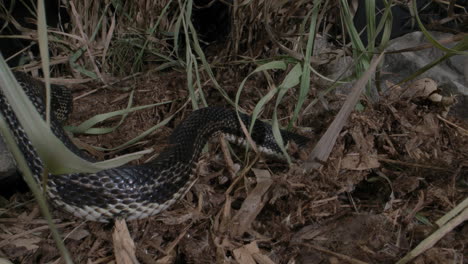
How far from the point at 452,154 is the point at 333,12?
176 centimetres

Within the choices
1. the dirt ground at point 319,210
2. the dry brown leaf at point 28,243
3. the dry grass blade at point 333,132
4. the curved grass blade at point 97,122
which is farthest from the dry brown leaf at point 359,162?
the dry brown leaf at point 28,243

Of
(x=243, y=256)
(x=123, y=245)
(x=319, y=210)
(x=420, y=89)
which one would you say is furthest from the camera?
(x=420, y=89)

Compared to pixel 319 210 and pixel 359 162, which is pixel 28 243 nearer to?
pixel 319 210

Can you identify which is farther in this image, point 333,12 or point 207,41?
point 207,41

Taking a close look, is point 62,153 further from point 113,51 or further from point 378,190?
point 113,51

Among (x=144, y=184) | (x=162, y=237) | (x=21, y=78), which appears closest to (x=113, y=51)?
(x=21, y=78)

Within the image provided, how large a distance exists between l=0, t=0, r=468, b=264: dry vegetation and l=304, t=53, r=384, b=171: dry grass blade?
0.19 feet

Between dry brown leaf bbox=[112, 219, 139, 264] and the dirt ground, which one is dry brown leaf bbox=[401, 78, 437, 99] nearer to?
the dirt ground

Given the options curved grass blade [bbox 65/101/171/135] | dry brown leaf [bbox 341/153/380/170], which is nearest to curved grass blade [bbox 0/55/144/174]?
dry brown leaf [bbox 341/153/380/170]

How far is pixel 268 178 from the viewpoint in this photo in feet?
8.65

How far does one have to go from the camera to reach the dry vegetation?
2266 mm

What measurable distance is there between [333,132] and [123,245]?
1328 mm

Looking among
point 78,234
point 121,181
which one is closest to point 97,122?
point 121,181

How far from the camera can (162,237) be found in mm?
2465
